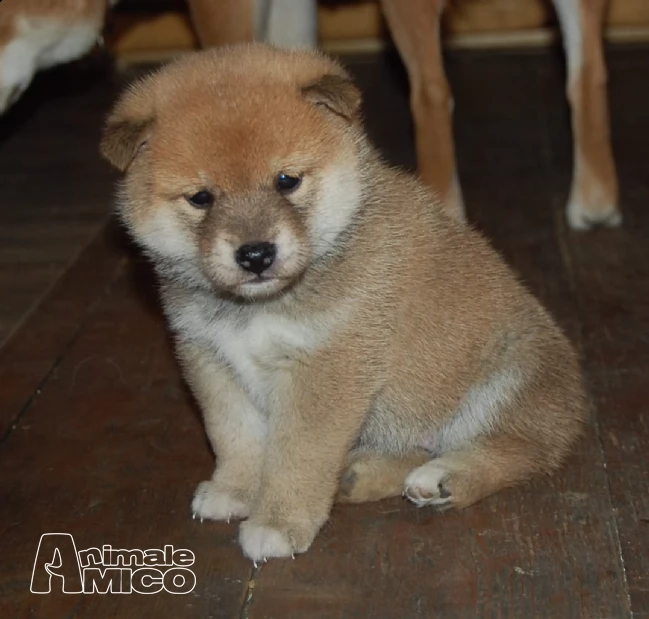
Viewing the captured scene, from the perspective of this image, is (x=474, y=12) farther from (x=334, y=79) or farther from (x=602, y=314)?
(x=334, y=79)

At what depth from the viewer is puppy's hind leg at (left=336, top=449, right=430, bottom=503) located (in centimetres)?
178

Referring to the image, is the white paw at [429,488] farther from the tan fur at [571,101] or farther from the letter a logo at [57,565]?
the tan fur at [571,101]

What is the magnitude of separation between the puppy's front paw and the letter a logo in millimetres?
252

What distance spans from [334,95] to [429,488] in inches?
23.8

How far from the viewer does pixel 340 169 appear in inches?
62.0

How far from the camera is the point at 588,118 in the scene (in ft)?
9.90

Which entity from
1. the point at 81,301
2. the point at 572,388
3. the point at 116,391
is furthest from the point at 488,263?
the point at 81,301

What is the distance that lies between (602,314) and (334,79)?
1089 millimetres

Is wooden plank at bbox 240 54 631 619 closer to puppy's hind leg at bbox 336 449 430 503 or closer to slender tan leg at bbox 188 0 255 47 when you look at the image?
puppy's hind leg at bbox 336 449 430 503

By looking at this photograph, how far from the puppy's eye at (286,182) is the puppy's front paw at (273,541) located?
49cm

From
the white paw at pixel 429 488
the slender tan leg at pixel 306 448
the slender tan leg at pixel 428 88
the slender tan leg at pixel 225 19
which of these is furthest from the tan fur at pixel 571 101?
the slender tan leg at pixel 306 448

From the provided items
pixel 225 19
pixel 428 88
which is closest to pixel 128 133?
pixel 225 19

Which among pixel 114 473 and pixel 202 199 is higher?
pixel 202 199

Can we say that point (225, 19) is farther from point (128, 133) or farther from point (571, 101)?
point (128, 133)
